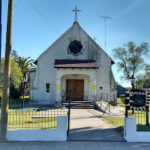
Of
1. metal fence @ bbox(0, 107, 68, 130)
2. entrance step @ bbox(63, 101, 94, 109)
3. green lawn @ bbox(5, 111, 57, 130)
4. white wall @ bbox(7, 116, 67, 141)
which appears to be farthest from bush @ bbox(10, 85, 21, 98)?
white wall @ bbox(7, 116, 67, 141)

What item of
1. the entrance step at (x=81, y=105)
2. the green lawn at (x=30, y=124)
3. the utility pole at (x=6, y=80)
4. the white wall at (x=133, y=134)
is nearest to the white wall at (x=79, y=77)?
the entrance step at (x=81, y=105)

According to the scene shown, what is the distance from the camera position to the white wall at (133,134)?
522 centimetres

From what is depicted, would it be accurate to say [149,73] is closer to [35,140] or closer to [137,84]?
[137,84]

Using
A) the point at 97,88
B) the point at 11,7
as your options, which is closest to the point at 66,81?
the point at 97,88

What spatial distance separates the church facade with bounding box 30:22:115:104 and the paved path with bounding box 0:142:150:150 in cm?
1041

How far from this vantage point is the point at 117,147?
4.73 m

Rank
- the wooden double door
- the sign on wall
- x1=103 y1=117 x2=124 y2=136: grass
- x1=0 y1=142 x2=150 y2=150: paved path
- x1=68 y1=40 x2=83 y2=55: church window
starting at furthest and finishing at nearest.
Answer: x1=68 y1=40 x2=83 y2=55: church window → the wooden double door → x1=103 y1=117 x2=124 y2=136: grass → the sign on wall → x1=0 y1=142 x2=150 y2=150: paved path

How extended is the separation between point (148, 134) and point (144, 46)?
16.7 meters

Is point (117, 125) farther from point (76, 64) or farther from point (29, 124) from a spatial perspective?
point (76, 64)

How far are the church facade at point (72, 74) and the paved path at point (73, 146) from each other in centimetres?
1041

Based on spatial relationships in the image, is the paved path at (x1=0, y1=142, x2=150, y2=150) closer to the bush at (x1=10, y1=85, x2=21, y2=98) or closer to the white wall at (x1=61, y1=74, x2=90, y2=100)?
the white wall at (x1=61, y1=74, x2=90, y2=100)

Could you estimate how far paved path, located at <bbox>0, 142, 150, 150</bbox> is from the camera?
4605mm

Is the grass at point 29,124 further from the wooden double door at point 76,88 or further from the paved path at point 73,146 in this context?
the wooden double door at point 76,88

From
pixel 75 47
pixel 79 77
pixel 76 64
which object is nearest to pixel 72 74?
pixel 79 77
